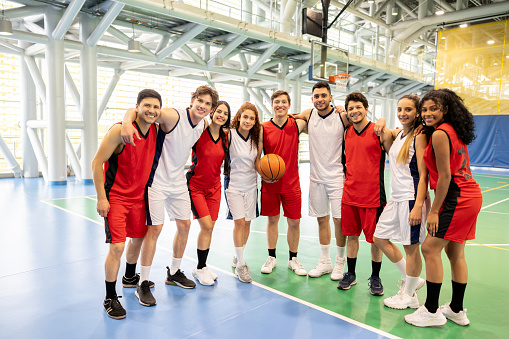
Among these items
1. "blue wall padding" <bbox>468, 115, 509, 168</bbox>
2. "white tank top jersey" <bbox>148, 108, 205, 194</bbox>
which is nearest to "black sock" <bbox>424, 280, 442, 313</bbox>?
"white tank top jersey" <bbox>148, 108, 205, 194</bbox>

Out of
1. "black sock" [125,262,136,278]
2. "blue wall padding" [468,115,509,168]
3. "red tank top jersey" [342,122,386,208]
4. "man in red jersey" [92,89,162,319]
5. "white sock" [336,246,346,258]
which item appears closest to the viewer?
"man in red jersey" [92,89,162,319]

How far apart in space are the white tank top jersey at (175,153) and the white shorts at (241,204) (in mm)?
621

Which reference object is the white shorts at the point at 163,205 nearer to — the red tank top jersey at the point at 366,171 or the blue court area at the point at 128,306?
the blue court area at the point at 128,306

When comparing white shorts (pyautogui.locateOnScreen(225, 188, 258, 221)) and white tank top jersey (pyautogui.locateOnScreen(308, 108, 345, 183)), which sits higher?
white tank top jersey (pyautogui.locateOnScreen(308, 108, 345, 183))

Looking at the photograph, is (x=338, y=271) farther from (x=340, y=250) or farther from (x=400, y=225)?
(x=400, y=225)

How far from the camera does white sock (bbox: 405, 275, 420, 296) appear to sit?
11.6 ft

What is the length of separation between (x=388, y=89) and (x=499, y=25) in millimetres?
7173

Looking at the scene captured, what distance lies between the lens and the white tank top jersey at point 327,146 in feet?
13.9

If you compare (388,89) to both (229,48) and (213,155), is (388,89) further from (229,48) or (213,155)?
(213,155)

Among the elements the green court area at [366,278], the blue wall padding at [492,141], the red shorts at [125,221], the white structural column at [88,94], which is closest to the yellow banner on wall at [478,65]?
the blue wall padding at [492,141]

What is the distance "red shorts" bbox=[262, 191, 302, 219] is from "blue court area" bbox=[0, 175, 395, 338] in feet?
2.54

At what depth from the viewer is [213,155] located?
408 cm

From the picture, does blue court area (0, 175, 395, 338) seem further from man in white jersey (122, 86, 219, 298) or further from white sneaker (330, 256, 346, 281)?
white sneaker (330, 256, 346, 281)

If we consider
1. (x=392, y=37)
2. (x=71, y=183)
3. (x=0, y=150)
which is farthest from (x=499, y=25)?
(x=0, y=150)
